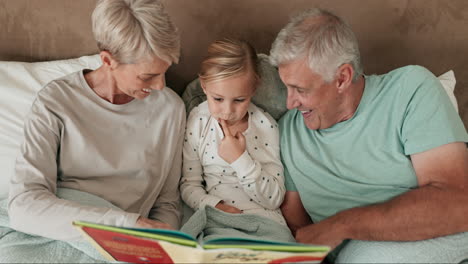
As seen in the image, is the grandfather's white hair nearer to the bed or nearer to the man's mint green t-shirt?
the man's mint green t-shirt

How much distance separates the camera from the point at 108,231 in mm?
1203

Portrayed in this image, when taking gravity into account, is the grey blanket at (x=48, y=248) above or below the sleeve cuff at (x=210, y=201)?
below

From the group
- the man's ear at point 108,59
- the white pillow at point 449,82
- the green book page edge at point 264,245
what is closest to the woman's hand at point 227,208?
the green book page edge at point 264,245

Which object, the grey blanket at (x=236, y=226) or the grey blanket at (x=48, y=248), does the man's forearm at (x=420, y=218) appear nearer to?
the grey blanket at (x=236, y=226)

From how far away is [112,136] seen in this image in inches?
66.6

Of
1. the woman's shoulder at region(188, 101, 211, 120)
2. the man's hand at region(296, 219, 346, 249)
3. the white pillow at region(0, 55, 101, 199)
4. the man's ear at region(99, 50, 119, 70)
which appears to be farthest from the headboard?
the man's hand at region(296, 219, 346, 249)

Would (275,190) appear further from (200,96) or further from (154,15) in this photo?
(154,15)

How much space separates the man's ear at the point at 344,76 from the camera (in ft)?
5.49

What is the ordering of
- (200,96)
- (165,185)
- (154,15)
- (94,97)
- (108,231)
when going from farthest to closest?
(200,96), (165,185), (94,97), (154,15), (108,231)

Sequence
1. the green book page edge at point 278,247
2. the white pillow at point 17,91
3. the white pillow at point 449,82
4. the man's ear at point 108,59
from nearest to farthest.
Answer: the green book page edge at point 278,247 < the man's ear at point 108,59 < the white pillow at point 17,91 < the white pillow at point 449,82

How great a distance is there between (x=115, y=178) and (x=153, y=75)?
402 millimetres

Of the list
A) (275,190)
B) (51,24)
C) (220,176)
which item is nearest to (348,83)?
(275,190)

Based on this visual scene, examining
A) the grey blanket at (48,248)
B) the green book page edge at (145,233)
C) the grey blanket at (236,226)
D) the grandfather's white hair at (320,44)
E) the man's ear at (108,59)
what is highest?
the grandfather's white hair at (320,44)

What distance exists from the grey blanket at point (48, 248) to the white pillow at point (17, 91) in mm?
269
